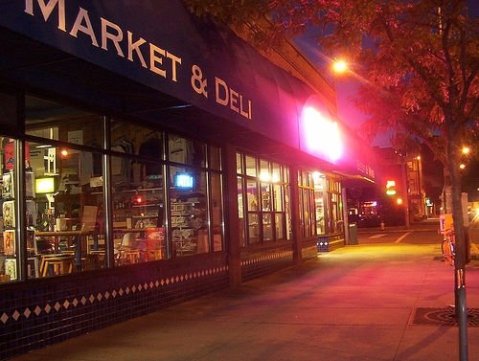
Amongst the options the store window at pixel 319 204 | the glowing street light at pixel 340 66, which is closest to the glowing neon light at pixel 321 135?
the store window at pixel 319 204

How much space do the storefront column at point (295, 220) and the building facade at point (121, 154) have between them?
386 centimetres

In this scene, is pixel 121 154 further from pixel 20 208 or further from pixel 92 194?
pixel 20 208

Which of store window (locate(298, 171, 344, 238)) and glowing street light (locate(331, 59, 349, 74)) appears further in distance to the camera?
store window (locate(298, 171, 344, 238))

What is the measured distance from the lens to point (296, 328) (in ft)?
27.4

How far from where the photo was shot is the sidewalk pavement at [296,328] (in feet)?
22.9

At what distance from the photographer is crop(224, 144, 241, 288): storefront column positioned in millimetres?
12828

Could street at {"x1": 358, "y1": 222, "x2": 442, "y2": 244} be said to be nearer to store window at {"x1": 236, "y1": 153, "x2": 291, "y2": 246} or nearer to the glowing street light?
store window at {"x1": 236, "y1": 153, "x2": 291, "y2": 246}

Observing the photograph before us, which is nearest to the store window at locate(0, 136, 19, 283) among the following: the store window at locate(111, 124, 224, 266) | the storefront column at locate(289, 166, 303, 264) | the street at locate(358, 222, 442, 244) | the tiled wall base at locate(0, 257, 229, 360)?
the tiled wall base at locate(0, 257, 229, 360)

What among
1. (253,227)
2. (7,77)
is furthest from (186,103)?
(253,227)

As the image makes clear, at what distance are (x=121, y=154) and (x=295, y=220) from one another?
359 inches

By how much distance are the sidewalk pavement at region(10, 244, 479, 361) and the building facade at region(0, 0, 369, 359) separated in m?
0.56

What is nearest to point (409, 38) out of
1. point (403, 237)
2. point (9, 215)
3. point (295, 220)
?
point (9, 215)

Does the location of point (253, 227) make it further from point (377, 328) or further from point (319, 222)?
point (319, 222)

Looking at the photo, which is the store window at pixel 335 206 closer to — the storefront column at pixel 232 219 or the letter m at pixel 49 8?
the storefront column at pixel 232 219
